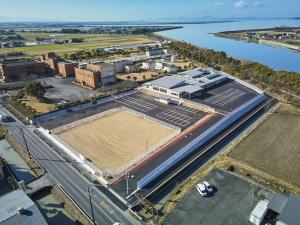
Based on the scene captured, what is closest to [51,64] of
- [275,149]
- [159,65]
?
[159,65]

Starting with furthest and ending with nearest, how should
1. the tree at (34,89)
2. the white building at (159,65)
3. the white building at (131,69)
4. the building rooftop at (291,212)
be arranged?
the white building at (159,65)
the white building at (131,69)
the tree at (34,89)
the building rooftop at (291,212)

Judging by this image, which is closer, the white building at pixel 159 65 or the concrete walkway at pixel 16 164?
the concrete walkway at pixel 16 164

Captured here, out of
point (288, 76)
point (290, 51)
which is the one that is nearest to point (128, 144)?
point (288, 76)

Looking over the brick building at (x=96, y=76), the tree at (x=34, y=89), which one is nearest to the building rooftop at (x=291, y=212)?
the tree at (x=34, y=89)

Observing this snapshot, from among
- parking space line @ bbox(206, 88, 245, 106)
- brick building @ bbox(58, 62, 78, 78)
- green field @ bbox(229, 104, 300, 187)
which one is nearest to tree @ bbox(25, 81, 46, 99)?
brick building @ bbox(58, 62, 78, 78)

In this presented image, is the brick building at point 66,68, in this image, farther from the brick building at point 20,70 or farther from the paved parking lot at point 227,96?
the paved parking lot at point 227,96

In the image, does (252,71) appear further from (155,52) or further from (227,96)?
(155,52)

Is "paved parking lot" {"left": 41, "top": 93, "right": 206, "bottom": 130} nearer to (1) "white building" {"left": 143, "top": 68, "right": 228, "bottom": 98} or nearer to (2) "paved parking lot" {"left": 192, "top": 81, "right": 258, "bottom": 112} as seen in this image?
(1) "white building" {"left": 143, "top": 68, "right": 228, "bottom": 98}
